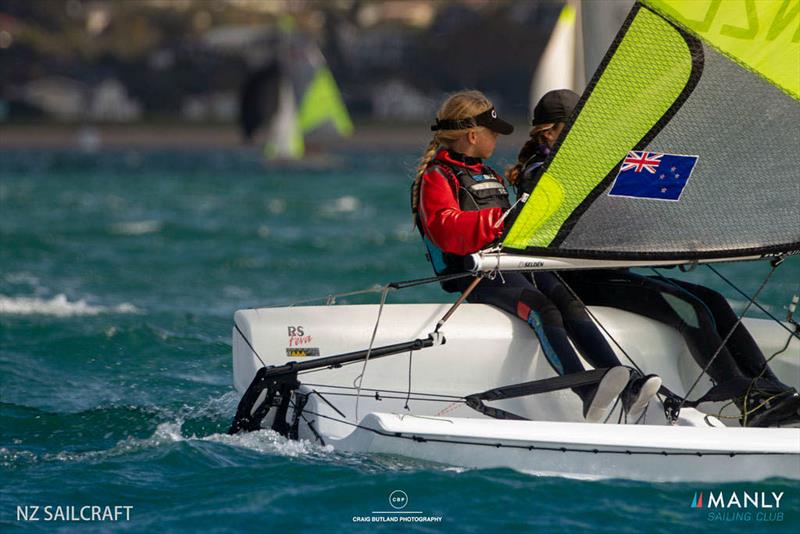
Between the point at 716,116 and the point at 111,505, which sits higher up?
the point at 716,116

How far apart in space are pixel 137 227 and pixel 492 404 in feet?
35.0

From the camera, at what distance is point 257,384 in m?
4.24

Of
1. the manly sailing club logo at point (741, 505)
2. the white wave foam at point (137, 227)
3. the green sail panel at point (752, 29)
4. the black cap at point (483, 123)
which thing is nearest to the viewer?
the manly sailing club logo at point (741, 505)

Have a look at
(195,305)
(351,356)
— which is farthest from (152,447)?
(195,305)

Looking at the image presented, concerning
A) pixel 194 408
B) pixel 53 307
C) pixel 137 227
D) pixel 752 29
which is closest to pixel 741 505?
pixel 752 29

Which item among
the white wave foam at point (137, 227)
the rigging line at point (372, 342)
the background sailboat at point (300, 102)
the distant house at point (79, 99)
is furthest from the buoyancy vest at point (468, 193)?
→ the distant house at point (79, 99)

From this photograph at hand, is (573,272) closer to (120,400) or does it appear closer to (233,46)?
(120,400)

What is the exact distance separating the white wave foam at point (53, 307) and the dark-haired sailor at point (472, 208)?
3.97m

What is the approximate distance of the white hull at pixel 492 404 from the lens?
382 centimetres

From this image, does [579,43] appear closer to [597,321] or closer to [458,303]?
[597,321]

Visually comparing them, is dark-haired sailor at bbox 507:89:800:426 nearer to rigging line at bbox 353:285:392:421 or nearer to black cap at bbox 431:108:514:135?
black cap at bbox 431:108:514:135

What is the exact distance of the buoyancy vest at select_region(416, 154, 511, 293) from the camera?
4367 millimetres

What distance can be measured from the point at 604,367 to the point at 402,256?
741 centimetres

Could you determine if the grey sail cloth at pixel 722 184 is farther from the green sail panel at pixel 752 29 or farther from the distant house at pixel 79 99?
the distant house at pixel 79 99
